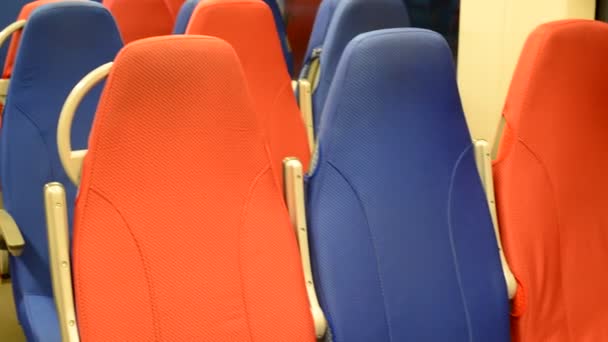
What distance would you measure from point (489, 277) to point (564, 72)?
1.71 feet

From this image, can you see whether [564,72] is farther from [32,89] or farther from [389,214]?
[32,89]

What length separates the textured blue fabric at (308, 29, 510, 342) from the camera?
5.08ft

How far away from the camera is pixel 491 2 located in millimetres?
2830

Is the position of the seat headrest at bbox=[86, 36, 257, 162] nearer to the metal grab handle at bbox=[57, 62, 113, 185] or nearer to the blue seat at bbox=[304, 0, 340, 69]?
the metal grab handle at bbox=[57, 62, 113, 185]

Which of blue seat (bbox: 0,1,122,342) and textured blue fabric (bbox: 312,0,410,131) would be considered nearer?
blue seat (bbox: 0,1,122,342)

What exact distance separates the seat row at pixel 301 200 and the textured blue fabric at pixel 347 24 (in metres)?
0.76

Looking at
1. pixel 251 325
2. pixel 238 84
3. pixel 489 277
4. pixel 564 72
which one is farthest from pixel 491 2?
pixel 251 325

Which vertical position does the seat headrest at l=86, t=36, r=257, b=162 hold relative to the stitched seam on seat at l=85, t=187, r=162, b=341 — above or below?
above

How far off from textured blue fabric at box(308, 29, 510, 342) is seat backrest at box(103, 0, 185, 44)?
6.24 feet

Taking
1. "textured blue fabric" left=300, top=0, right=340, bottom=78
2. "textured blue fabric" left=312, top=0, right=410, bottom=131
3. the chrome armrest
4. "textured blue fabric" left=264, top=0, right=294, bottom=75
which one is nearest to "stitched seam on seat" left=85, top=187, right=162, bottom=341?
the chrome armrest

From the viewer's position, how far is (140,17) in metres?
3.27

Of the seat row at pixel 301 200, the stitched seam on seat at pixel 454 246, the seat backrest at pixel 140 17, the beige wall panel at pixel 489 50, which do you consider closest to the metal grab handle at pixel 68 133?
the seat row at pixel 301 200

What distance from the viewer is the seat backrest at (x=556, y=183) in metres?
1.75

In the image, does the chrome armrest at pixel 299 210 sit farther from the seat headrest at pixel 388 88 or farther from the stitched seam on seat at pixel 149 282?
the stitched seam on seat at pixel 149 282
